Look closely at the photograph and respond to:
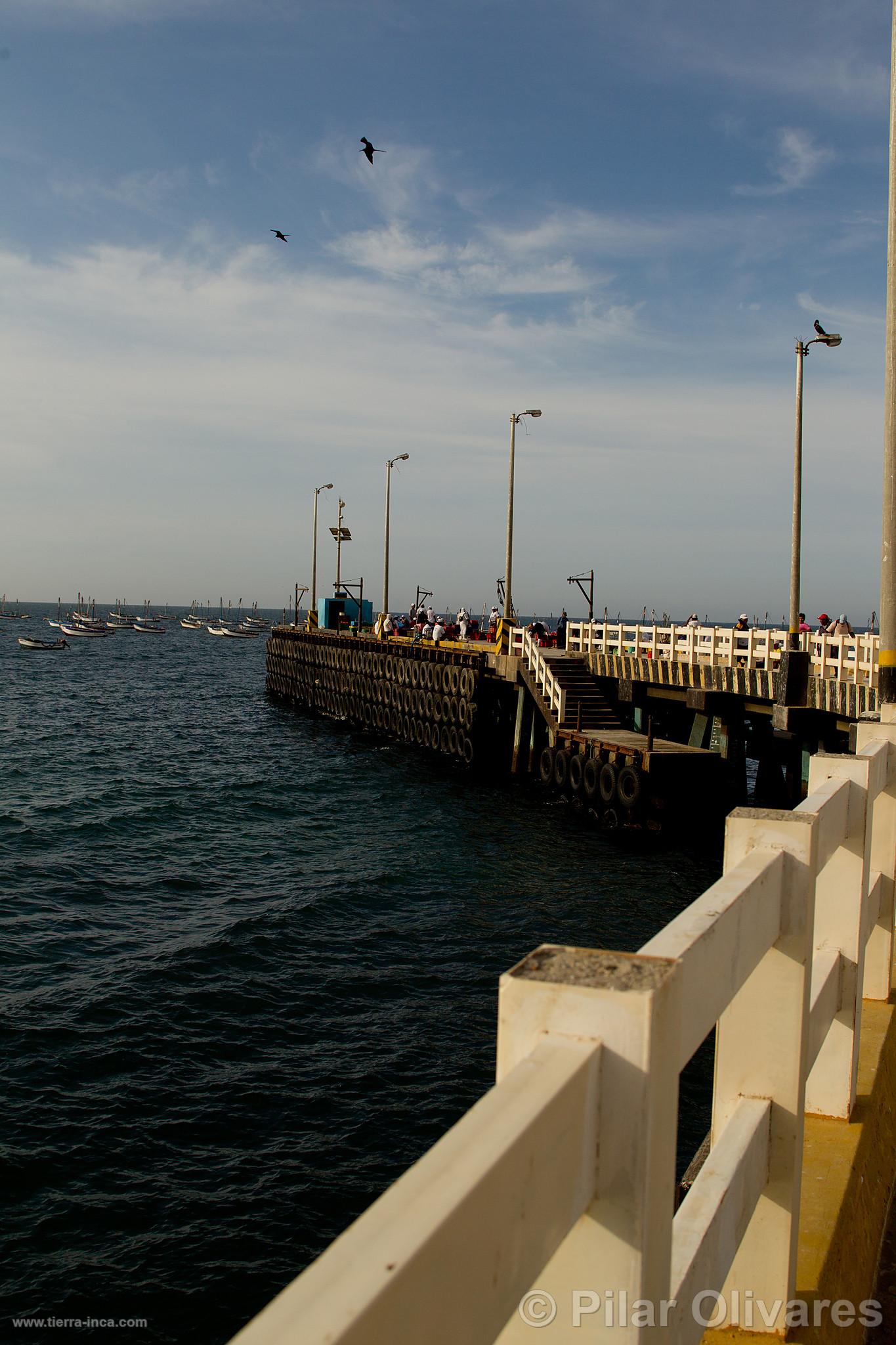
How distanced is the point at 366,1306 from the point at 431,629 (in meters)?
40.9

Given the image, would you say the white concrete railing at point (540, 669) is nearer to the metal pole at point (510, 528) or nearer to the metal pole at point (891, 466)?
the metal pole at point (510, 528)

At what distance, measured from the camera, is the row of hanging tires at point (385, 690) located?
1340 inches

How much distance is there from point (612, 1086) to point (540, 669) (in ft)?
95.1

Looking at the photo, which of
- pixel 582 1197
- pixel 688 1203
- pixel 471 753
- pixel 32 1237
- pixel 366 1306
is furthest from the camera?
pixel 471 753

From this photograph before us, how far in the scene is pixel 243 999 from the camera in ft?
Result: 44.9

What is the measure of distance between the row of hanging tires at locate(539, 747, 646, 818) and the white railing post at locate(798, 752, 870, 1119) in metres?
19.7

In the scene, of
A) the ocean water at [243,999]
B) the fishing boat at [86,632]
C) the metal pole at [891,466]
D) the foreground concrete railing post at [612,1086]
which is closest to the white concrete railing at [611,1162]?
the foreground concrete railing post at [612,1086]

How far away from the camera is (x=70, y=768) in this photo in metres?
34.2

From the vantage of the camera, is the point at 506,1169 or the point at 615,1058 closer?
the point at 506,1169

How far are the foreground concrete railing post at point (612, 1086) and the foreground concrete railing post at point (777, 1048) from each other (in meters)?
1.25

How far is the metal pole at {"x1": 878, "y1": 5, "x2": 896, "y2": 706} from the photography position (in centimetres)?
748

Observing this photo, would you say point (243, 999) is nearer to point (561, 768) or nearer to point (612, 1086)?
point (612, 1086)

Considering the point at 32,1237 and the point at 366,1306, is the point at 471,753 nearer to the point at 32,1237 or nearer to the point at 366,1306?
the point at 32,1237

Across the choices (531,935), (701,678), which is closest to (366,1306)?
(531,935)
